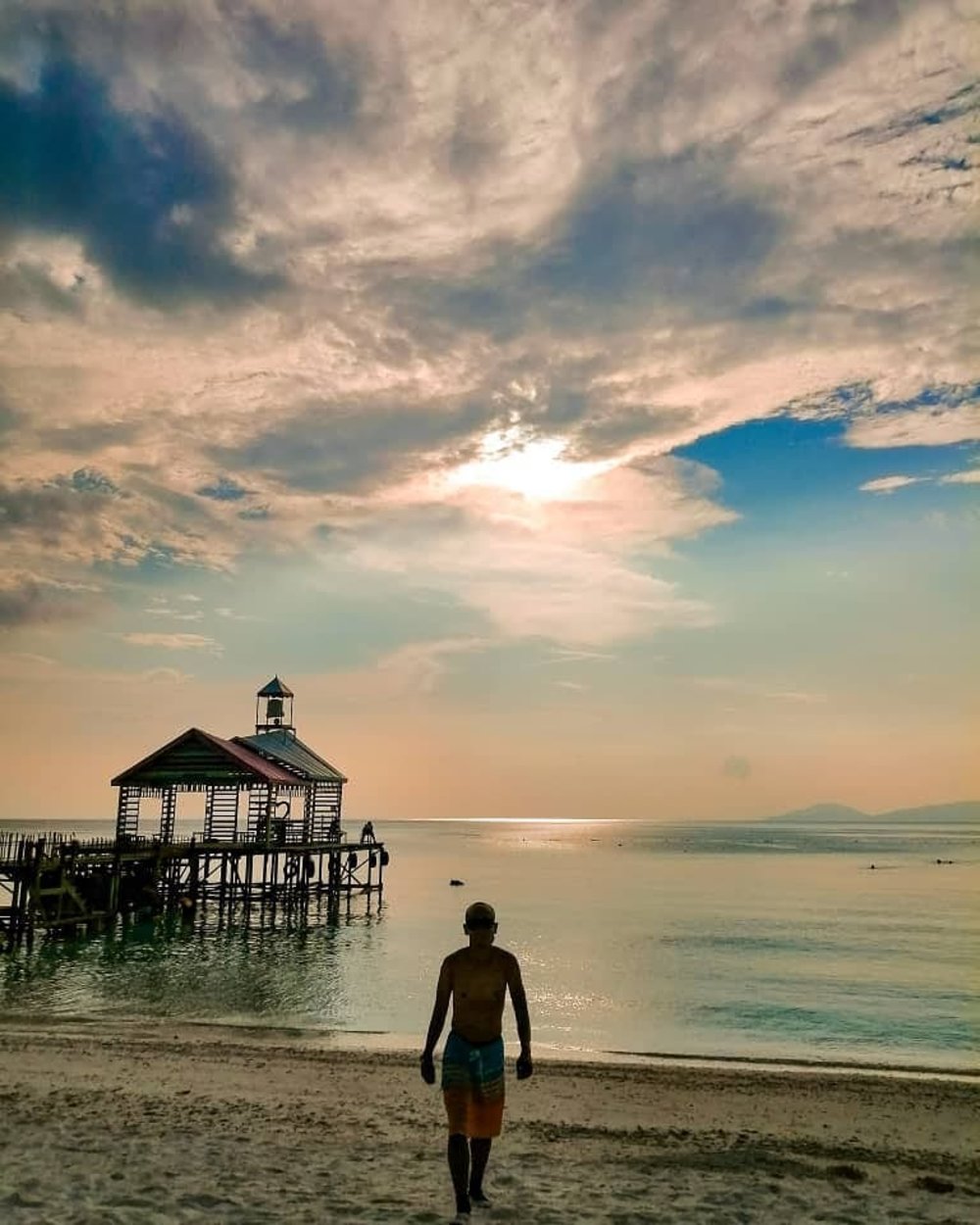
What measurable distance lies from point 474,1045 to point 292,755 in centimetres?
4003

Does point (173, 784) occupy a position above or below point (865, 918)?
above

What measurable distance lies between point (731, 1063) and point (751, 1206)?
1068 centimetres

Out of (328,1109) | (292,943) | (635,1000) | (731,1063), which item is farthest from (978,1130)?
(292,943)

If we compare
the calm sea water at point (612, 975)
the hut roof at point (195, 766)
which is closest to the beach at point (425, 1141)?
the calm sea water at point (612, 975)

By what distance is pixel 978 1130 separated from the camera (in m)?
12.3

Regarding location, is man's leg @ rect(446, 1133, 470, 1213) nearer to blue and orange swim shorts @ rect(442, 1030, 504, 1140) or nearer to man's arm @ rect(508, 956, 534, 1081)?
blue and orange swim shorts @ rect(442, 1030, 504, 1140)

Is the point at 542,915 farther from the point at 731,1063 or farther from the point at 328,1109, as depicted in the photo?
the point at 328,1109

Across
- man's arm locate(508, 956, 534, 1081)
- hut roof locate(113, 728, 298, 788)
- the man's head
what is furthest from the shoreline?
hut roof locate(113, 728, 298, 788)

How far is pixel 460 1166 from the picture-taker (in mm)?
7141

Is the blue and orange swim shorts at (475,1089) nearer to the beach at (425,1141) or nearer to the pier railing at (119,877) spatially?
the beach at (425,1141)

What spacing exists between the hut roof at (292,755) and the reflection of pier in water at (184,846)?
0.07 metres

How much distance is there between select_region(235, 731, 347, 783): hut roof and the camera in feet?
146

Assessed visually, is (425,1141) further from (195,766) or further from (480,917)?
(195,766)

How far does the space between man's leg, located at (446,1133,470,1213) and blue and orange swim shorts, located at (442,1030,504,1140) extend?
0.09 m
